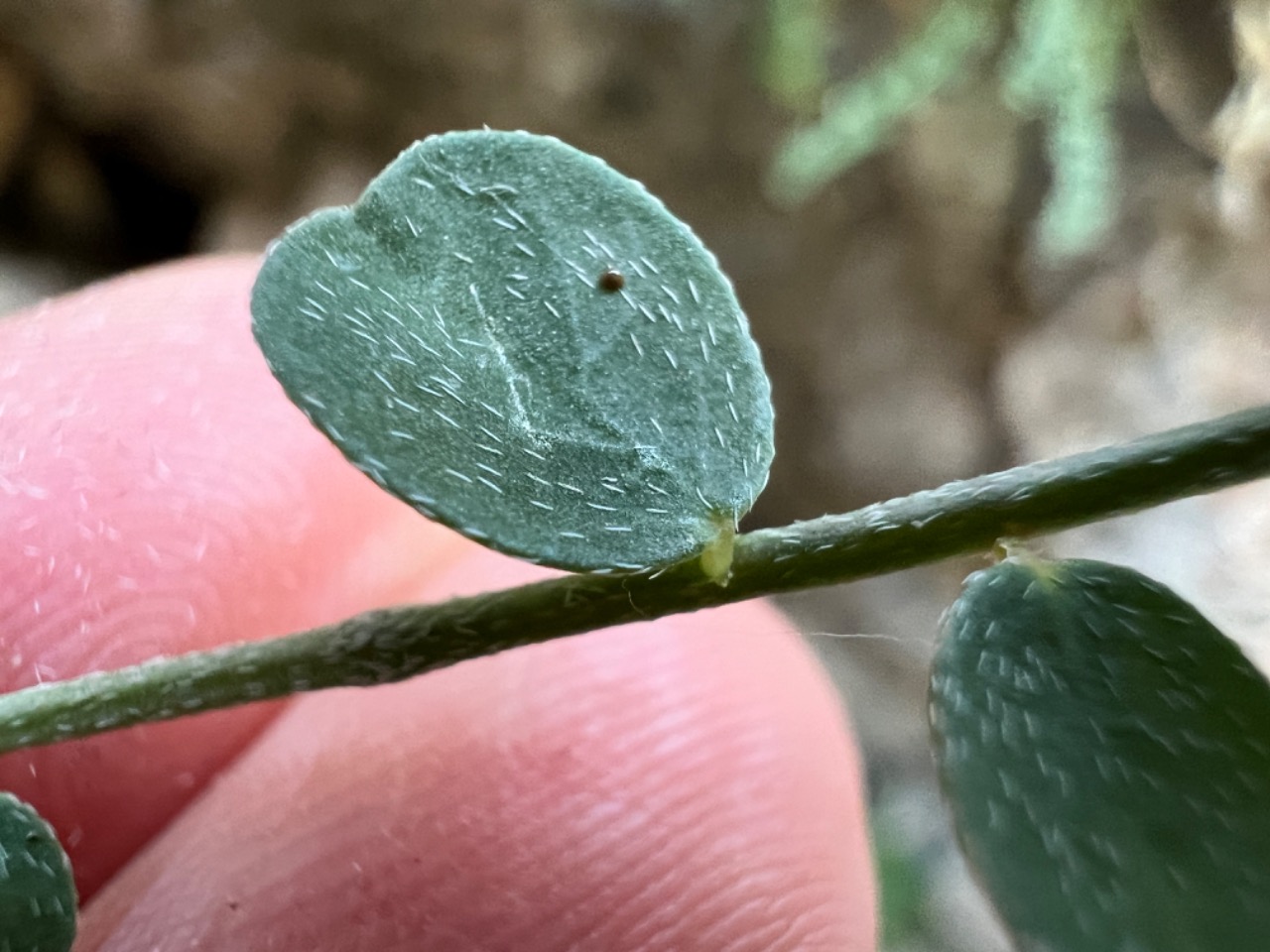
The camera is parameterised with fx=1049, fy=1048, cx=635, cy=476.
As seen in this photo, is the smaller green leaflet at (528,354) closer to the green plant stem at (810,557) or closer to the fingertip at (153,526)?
the green plant stem at (810,557)

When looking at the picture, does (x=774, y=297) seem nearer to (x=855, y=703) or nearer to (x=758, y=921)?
(x=855, y=703)

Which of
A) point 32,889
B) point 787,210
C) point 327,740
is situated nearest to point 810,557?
point 32,889

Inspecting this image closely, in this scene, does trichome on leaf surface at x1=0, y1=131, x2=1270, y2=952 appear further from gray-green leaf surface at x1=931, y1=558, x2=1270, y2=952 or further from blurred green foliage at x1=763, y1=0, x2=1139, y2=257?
blurred green foliage at x1=763, y1=0, x2=1139, y2=257

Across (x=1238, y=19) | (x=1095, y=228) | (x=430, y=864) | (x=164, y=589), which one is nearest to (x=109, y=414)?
(x=164, y=589)

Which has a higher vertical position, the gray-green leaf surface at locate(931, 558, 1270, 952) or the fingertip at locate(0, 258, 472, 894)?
the fingertip at locate(0, 258, 472, 894)

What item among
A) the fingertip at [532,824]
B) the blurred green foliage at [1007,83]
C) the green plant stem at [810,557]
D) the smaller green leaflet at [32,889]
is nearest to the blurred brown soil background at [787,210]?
the blurred green foliage at [1007,83]

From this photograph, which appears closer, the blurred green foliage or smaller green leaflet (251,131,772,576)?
smaller green leaflet (251,131,772,576)

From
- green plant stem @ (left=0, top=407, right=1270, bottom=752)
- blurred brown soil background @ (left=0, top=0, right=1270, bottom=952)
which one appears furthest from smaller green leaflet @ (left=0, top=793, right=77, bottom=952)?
blurred brown soil background @ (left=0, top=0, right=1270, bottom=952)
